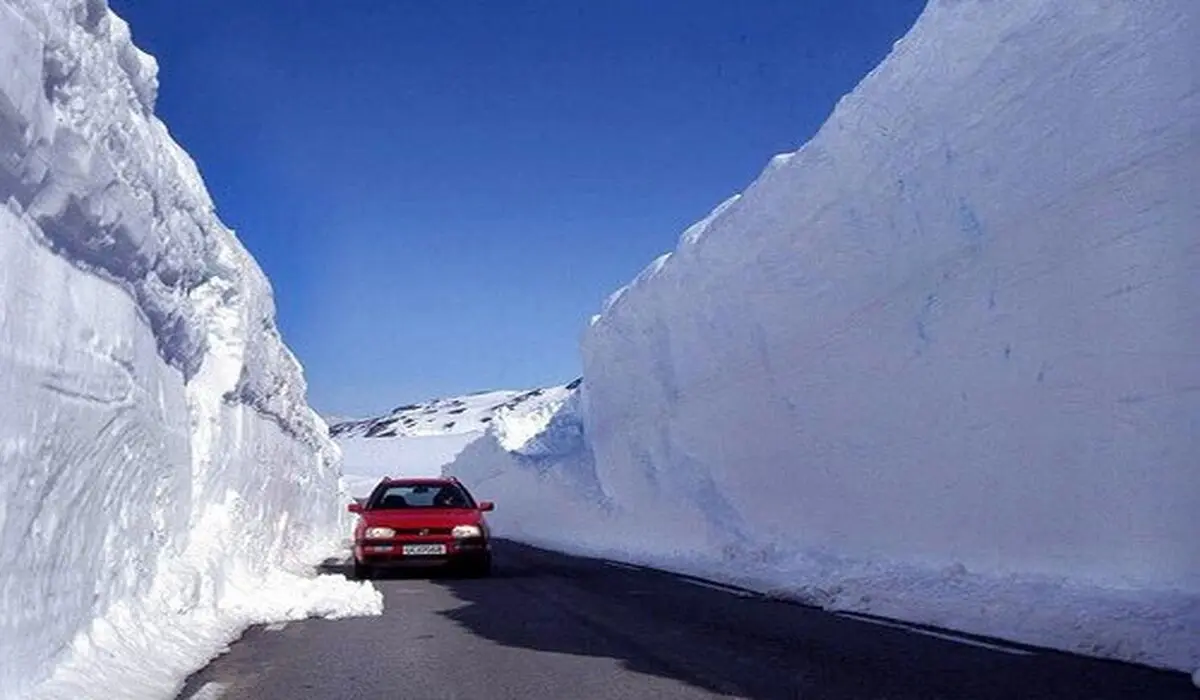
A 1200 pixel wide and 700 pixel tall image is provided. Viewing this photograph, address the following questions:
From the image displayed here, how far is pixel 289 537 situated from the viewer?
72.7ft

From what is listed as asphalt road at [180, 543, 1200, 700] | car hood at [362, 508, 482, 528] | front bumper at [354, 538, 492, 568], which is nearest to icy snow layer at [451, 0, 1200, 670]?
asphalt road at [180, 543, 1200, 700]

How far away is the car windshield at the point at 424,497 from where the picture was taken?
59.0 ft

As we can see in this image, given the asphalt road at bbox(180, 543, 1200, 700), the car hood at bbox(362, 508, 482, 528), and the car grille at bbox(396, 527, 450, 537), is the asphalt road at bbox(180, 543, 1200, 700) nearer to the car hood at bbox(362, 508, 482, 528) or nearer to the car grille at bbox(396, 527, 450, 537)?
the car grille at bbox(396, 527, 450, 537)

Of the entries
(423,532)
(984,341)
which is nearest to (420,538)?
(423,532)

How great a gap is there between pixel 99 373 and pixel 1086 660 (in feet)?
21.0

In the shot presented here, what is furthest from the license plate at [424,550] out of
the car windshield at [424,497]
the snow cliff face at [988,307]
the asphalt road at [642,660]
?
the snow cliff face at [988,307]

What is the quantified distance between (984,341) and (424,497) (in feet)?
29.9

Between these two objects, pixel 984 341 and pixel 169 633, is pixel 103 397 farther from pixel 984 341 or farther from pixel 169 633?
pixel 984 341

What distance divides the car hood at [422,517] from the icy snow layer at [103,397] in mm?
2925

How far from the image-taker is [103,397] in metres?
7.54

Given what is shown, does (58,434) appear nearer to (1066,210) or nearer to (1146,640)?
(1146,640)

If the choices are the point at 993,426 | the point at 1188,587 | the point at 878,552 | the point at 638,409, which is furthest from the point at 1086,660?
the point at 638,409

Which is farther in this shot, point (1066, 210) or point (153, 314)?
point (1066, 210)

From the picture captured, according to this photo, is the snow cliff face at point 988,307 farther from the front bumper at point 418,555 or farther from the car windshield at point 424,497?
the car windshield at point 424,497
